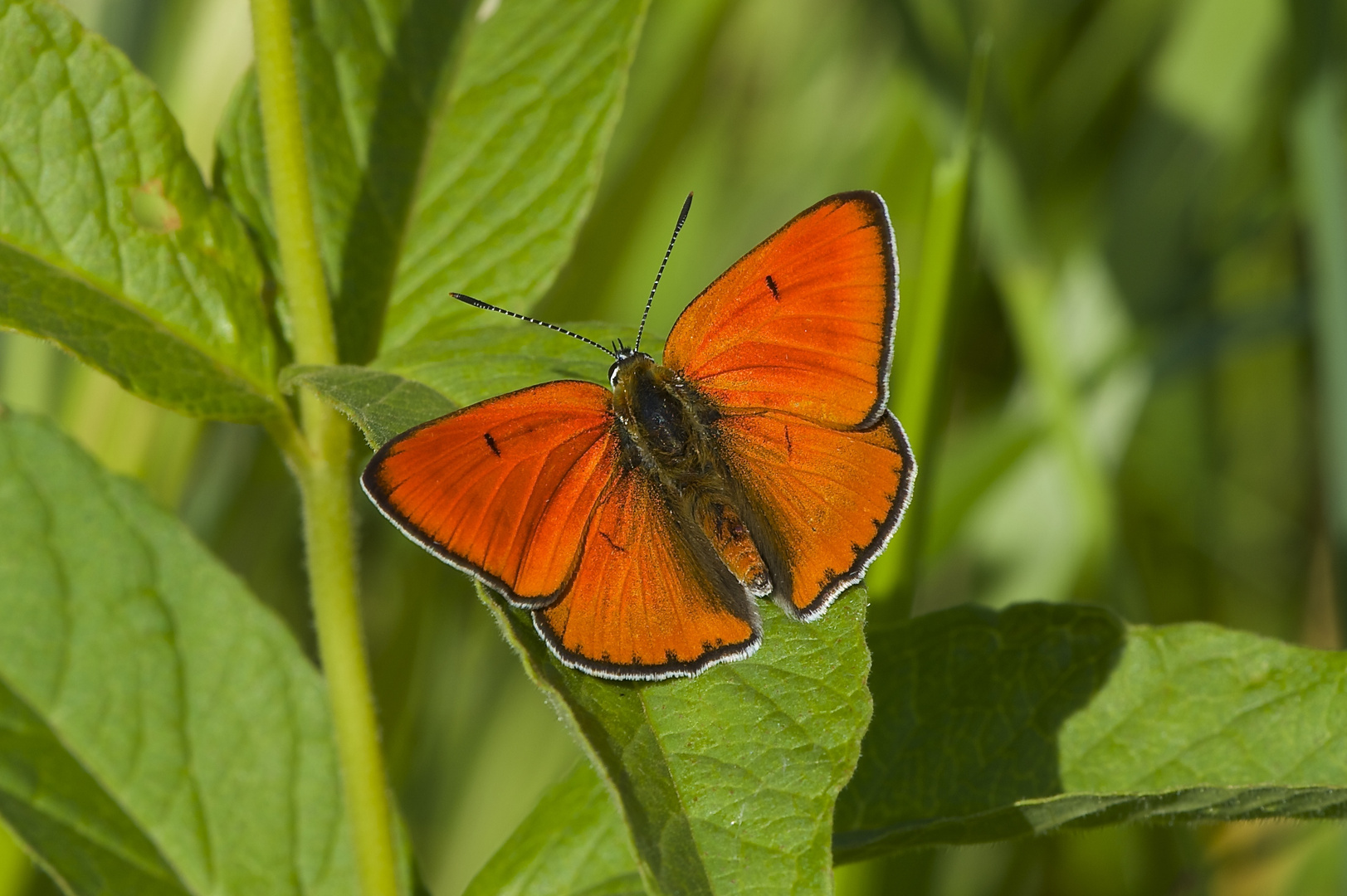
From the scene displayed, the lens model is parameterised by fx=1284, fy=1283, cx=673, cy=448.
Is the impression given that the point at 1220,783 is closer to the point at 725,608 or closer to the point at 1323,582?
the point at 725,608

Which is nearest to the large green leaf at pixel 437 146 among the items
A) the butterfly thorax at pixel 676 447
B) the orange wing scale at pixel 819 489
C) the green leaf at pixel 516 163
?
the green leaf at pixel 516 163

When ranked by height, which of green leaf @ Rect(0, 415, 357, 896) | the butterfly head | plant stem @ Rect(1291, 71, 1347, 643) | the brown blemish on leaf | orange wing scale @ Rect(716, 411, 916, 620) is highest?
plant stem @ Rect(1291, 71, 1347, 643)

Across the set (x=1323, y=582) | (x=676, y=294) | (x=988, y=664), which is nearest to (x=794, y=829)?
(x=988, y=664)

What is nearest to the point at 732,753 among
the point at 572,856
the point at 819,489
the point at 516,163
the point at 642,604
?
the point at 642,604

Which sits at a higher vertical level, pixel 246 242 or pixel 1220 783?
pixel 246 242

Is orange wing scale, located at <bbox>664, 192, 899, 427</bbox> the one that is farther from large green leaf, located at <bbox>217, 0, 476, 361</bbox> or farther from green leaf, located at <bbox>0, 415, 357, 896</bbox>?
green leaf, located at <bbox>0, 415, 357, 896</bbox>

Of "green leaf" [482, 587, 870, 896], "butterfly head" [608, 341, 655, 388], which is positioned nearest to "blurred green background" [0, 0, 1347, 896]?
"butterfly head" [608, 341, 655, 388]
